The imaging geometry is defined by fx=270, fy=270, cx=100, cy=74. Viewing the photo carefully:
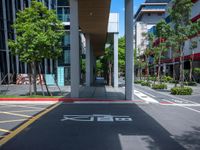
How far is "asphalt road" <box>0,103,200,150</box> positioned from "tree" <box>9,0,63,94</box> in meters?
6.93

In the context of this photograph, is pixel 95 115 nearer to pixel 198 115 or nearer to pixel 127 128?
pixel 127 128

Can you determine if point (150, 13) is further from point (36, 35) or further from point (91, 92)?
point (36, 35)

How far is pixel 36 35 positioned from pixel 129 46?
6013 mm

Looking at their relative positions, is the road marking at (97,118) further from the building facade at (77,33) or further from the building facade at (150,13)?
the building facade at (150,13)

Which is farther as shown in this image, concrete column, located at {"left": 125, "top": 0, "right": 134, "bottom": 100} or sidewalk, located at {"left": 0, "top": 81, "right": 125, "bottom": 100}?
sidewalk, located at {"left": 0, "top": 81, "right": 125, "bottom": 100}

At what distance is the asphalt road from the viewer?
6.95 metres

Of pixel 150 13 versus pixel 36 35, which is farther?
pixel 150 13

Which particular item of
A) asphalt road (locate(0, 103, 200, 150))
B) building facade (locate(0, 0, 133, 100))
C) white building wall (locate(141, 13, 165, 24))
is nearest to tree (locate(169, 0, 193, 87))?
building facade (locate(0, 0, 133, 100))

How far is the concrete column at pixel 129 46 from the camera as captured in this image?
55.8 ft

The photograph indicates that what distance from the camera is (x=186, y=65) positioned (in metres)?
49.5

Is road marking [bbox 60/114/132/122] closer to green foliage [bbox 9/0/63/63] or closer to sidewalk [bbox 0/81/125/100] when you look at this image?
sidewalk [bbox 0/81/125/100]

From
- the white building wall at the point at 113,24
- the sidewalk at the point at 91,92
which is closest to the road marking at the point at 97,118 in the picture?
the sidewalk at the point at 91,92

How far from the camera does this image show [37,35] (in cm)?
1738

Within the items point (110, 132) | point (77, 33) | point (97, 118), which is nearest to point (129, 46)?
point (77, 33)
